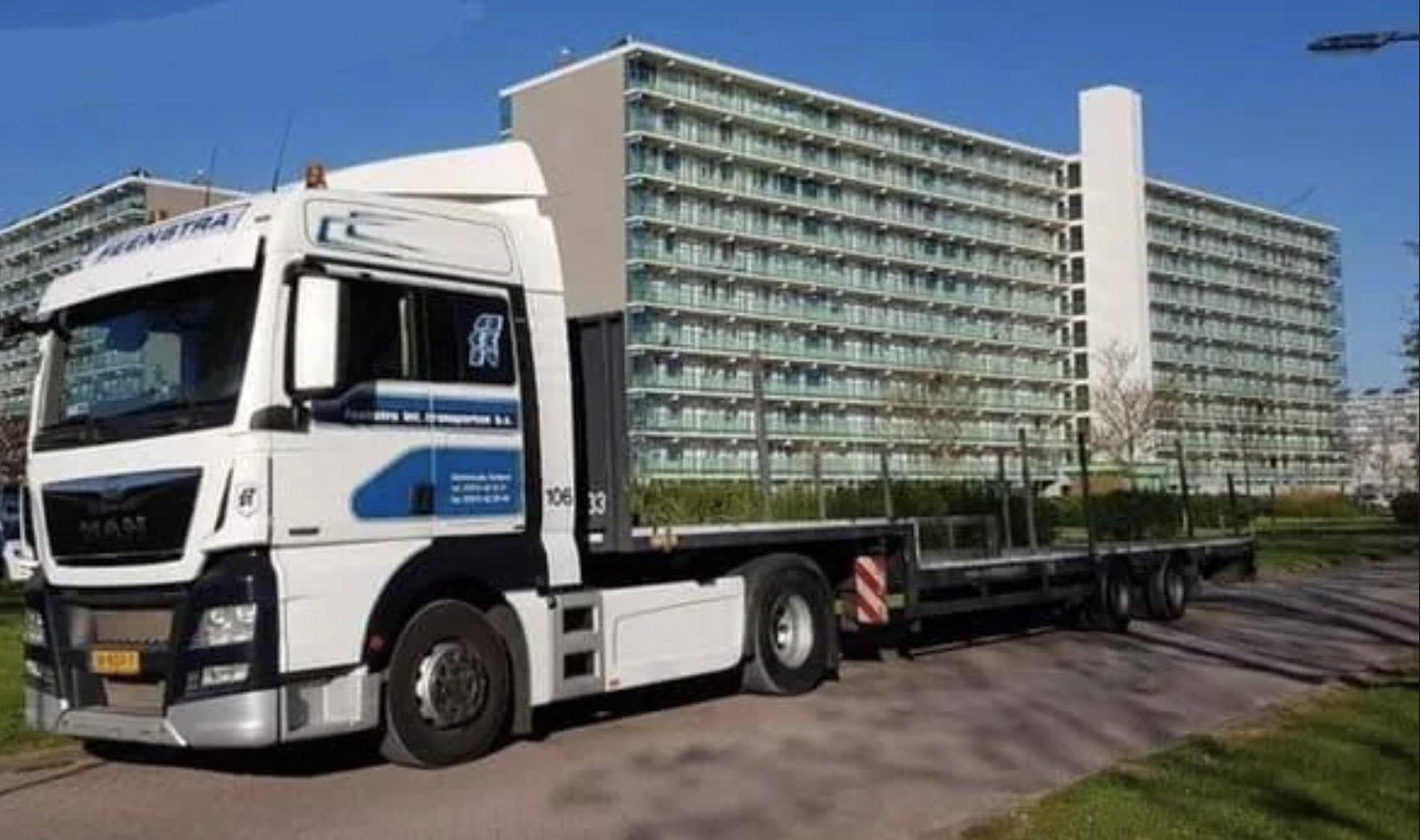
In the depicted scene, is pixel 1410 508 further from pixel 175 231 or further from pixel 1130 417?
pixel 1130 417

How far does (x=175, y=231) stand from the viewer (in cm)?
986

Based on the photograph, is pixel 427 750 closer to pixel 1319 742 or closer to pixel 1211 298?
pixel 1319 742

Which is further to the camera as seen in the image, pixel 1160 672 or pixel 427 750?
pixel 1160 672

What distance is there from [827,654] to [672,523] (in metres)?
2.30

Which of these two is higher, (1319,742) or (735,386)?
(735,386)

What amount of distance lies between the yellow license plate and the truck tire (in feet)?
16.5

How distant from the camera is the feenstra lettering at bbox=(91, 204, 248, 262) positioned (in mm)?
9633

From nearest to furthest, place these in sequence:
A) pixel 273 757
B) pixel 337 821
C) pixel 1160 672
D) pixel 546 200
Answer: pixel 337 821 → pixel 273 757 → pixel 546 200 → pixel 1160 672

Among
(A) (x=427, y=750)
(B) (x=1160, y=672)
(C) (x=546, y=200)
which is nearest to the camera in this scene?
(A) (x=427, y=750)

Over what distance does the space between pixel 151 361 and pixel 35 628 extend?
2009 mm

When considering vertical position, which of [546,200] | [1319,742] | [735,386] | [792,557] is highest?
[735,386]

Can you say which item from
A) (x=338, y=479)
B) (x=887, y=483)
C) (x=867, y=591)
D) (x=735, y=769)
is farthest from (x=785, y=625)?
(x=338, y=479)

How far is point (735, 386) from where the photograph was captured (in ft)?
354

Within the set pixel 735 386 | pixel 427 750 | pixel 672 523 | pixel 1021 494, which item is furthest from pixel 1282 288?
pixel 735 386
